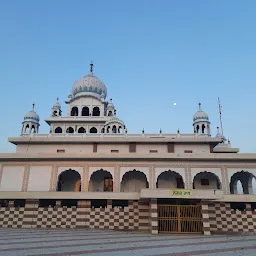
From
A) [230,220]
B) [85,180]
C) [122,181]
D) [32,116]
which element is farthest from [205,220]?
[32,116]

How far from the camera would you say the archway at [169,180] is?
22.5 m

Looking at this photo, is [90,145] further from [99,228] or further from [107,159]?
[99,228]

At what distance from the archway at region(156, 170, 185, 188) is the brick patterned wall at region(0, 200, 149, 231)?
510 cm

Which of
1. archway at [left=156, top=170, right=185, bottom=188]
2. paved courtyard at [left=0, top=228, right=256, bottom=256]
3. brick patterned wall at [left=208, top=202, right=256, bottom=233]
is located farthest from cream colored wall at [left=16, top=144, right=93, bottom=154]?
paved courtyard at [left=0, top=228, right=256, bottom=256]

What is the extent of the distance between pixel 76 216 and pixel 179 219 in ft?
24.3

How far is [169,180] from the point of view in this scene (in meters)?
22.7

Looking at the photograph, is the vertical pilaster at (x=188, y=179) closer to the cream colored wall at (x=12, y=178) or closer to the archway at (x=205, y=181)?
the archway at (x=205, y=181)

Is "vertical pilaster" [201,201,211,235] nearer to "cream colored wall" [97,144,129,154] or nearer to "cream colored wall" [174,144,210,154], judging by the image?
"cream colored wall" [174,144,210,154]

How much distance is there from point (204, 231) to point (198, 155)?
7925 mm

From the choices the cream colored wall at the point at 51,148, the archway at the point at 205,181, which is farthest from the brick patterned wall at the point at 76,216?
the archway at the point at 205,181

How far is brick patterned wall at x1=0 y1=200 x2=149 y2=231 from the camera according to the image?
1762 centimetres

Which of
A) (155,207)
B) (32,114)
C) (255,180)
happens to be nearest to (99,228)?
(155,207)

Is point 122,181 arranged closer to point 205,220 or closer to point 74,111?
point 205,220

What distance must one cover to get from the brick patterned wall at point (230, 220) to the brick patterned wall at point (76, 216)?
4.58m
